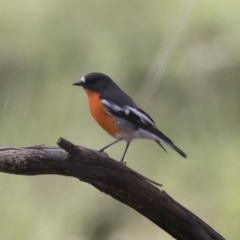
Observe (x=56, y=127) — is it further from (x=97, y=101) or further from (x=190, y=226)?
(x=190, y=226)

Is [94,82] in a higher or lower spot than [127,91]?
higher

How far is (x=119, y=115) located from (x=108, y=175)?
0.63 m

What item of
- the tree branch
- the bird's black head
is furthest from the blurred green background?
the tree branch

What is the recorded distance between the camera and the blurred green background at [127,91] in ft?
13.7

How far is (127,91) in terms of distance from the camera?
4.22 m

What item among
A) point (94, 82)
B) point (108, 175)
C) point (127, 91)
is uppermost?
point (94, 82)

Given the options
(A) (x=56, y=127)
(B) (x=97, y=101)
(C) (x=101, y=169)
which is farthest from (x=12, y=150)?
(A) (x=56, y=127)

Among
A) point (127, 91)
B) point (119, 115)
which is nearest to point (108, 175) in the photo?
point (119, 115)

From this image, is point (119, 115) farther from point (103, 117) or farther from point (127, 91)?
point (127, 91)

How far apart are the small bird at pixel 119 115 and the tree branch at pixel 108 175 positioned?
44 centimetres

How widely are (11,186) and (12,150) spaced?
2049 mm

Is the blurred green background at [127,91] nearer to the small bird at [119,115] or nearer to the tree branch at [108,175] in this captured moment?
the small bird at [119,115]

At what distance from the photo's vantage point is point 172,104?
4312 millimetres

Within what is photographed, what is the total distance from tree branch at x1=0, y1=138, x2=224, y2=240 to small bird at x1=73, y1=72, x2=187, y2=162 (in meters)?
0.44
